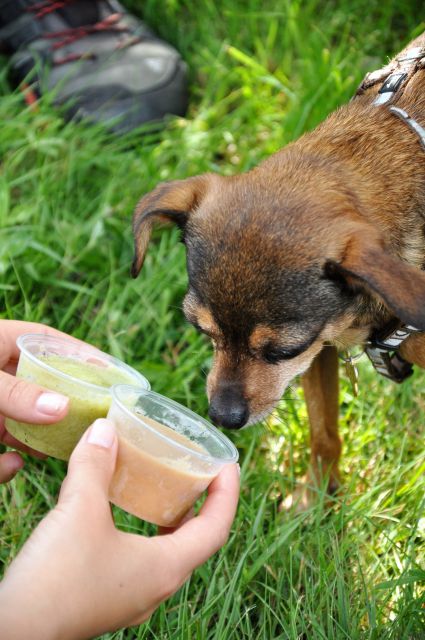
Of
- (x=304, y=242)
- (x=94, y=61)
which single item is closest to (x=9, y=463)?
(x=304, y=242)

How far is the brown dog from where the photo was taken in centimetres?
211

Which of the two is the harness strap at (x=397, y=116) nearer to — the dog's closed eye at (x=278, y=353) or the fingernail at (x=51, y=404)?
the dog's closed eye at (x=278, y=353)

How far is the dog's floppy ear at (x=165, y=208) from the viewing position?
2393 mm

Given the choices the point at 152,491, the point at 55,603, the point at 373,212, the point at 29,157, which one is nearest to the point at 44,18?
the point at 29,157

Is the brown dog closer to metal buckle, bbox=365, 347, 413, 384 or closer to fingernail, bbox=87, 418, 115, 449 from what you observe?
metal buckle, bbox=365, 347, 413, 384

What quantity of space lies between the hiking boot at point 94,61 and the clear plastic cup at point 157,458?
2387 mm

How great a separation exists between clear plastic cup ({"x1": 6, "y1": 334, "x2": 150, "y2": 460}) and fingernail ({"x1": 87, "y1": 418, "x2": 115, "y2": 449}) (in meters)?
0.13

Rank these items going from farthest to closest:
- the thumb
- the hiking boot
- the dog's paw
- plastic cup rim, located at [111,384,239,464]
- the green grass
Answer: the hiking boot
the dog's paw
the green grass
plastic cup rim, located at [111,384,239,464]
the thumb

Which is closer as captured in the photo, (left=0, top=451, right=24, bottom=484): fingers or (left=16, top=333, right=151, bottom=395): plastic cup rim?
(left=16, top=333, right=151, bottom=395): plastic cup rim

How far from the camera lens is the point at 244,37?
4.64m

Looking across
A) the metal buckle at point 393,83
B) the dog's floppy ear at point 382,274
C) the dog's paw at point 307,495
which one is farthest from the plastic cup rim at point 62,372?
the metal buckle at point 393,83

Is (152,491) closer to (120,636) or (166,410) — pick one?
(166,410)

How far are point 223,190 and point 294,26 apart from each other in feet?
8.32

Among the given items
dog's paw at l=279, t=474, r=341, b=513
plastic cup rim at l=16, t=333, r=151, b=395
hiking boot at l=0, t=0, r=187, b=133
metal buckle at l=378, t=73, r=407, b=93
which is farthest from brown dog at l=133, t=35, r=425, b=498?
hiking boot at l=0, t=0, r=187, b=133
